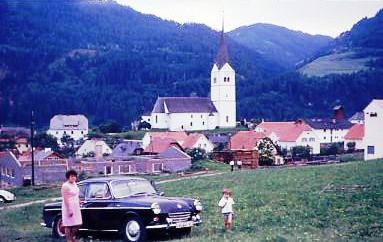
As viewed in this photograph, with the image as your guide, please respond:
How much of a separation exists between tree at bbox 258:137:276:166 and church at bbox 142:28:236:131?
220 feet

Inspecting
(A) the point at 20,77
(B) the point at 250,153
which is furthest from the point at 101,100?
(B) the point at 250,153

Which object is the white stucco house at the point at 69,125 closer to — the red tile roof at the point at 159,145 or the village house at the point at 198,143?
the village house at the point at 198,143

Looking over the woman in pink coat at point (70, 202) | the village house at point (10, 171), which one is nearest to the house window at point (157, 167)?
the village house at point (10, 171)

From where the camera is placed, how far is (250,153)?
59.3m

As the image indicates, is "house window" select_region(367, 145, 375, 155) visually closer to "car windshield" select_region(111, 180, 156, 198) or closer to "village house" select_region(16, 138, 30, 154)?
"car windshield" select_region(111, 180, 156, 198)

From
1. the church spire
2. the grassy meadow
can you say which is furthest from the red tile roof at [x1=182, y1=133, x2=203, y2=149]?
the grassy meadow

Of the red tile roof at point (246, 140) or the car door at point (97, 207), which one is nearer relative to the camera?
the car door at point (97, 207)

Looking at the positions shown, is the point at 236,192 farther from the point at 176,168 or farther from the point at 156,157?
the point at 156,157

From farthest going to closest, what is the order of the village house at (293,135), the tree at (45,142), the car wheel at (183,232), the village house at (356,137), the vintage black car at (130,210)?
the village house at (293,135) → the tree at (45,142) → the village house at (356,137) → the car wheel at (183,232) → the vintage black car at (130,210)

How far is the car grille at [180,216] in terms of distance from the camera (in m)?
14.2

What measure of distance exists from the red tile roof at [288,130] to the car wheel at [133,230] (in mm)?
87363

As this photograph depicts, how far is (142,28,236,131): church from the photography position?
136000 mm

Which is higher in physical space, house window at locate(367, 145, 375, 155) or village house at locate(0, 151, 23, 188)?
house window at locate(367, 145, 375, 155)

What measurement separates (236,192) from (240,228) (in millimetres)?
10306
